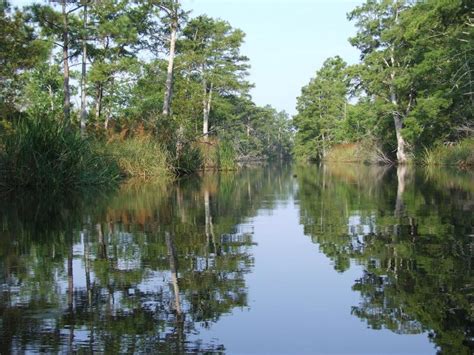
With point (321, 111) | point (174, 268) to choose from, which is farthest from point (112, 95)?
point (174, 268)

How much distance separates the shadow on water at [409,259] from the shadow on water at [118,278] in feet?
3.28

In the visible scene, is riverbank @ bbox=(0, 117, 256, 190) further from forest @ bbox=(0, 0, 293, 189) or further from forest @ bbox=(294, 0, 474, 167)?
forest @ bbox=(294, 0, 474, 167)

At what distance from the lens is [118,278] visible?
4652 millimetres

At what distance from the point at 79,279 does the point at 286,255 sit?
2207 mm

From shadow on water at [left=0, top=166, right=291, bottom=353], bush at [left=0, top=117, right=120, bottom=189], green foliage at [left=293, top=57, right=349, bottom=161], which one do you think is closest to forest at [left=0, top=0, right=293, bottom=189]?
bush at [left=0, top=117, right=120, bottom=189]

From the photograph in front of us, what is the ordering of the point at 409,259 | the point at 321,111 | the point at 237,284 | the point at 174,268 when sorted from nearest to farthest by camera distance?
the point at 237,284, the point at 174,268, the point at 409,259, the point at 321,111

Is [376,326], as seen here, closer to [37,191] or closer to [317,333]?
[317,333]

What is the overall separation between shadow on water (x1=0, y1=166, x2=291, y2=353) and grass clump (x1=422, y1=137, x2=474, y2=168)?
2450 centimetres

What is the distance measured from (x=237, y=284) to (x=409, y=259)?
1.82 metres

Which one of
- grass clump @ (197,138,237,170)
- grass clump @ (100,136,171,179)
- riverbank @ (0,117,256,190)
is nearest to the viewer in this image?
riverbank @ (0,117,256,190)

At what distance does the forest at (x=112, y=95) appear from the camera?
1382cm

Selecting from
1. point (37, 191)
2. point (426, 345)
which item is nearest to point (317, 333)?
point (426, 345)

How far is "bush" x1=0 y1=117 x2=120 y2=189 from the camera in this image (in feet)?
43.4

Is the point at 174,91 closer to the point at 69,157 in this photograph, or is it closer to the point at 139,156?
the point at 139,156
